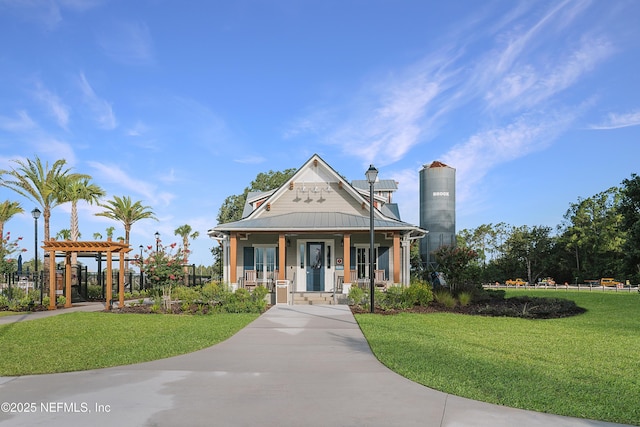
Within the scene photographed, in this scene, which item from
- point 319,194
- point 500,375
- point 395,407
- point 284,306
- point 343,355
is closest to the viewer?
point 395,407

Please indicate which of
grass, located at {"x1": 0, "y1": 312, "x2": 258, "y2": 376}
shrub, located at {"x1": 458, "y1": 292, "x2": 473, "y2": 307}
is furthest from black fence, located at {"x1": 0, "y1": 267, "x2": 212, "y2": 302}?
shrub, located at {"x1": 458, "y1": 292, "x2": 473, "y2": 307}

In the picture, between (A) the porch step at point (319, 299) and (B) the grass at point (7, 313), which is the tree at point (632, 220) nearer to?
(A) the porch step at point (319, 299)

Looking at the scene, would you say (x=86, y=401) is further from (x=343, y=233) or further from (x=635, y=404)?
(x=343, y=233)

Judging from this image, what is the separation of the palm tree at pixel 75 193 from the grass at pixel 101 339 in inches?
644

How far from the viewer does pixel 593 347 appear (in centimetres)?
980

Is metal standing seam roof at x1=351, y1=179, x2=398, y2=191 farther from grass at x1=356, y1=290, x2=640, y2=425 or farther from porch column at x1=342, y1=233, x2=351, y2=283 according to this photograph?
grass at x1=356, y1=290, x2=640, y2=425

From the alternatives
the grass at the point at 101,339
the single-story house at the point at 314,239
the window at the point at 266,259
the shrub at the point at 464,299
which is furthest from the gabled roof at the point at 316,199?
the grass at the point at 101,339

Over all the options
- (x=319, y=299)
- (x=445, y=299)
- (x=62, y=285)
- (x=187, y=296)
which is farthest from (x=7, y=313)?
(x=445, y=299)

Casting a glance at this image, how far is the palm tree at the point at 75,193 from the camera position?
30031 mm

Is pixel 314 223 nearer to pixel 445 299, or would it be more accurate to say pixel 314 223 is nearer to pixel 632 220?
pixel 445 299

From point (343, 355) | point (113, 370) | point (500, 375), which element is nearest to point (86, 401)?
point (113, 370)

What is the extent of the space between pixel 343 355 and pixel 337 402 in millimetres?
3113

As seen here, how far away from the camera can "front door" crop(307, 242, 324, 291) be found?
2348 cm

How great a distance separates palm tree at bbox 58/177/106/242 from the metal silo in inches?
1017
